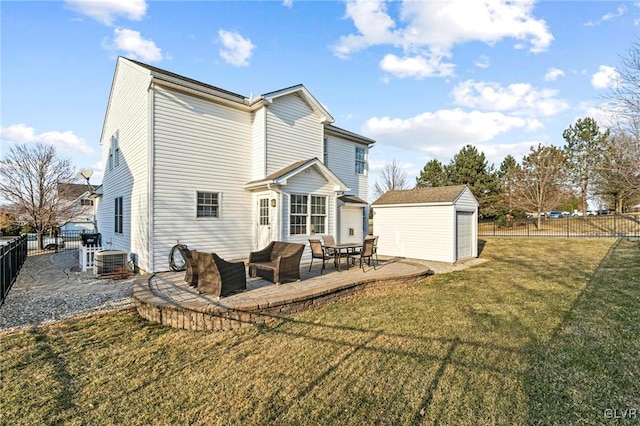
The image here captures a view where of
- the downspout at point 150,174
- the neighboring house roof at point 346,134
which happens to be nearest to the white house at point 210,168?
the downspout at point 150,174

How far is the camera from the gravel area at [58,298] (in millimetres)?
5496

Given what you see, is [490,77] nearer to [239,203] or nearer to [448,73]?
[448,73]

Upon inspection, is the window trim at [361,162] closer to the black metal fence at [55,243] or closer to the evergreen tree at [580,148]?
the black metal fence at [55,243]

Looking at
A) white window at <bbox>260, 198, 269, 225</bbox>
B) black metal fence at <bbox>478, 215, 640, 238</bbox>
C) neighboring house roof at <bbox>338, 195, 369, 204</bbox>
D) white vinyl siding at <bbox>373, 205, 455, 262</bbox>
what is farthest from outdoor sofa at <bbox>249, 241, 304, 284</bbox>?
black metal fence at <bbox>478, 215, 640, 238</bbox>

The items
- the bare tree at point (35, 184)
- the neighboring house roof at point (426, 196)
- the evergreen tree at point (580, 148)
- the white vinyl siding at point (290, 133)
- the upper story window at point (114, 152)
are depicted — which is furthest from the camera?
the evergreen tree at point (580, 148)

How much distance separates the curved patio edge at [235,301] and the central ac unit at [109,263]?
2.64 m

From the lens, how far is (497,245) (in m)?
17.2

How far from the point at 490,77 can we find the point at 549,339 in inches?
491

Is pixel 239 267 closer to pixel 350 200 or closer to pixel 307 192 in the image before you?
pixel 307 192

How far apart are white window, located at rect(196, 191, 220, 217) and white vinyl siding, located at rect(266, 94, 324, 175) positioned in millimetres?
2000

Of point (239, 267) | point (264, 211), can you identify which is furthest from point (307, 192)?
point (239, 267)

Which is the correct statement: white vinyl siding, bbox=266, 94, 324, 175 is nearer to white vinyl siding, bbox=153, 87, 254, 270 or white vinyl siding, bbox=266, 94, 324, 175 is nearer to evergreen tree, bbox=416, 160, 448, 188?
white vinyl siding, bbox=153, 87, 254, 270

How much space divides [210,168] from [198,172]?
44 centimetres

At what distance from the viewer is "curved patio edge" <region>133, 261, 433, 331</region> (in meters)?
4.98
